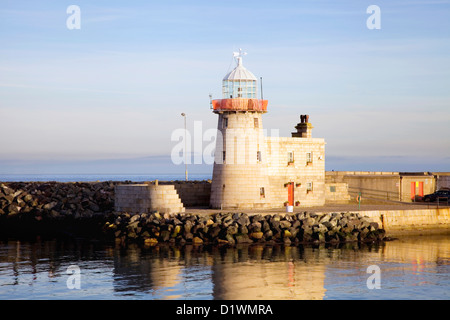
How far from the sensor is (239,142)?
40125 millimetres

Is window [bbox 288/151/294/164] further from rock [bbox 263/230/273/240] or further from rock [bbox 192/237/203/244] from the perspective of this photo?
rock [bbox 192/237/203/244]

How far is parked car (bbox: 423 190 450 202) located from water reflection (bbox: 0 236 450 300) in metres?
11.8

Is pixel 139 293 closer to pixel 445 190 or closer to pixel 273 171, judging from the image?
pixel 273 171

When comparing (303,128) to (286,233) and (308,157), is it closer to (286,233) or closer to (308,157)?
(308,157)

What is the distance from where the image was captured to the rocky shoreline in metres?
35.7

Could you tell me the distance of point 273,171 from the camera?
138 feet

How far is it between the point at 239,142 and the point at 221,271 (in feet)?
45.7

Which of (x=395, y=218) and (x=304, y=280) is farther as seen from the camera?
(x=395, y=218)

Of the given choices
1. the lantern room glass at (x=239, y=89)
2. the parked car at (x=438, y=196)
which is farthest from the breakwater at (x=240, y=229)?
the parked car at (x=438, y=196)

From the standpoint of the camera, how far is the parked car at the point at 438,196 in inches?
1875

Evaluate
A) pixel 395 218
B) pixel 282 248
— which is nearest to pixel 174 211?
pixel 282 248

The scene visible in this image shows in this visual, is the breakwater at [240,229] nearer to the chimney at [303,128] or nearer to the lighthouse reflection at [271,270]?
the lighthouse reflection at [271,270]

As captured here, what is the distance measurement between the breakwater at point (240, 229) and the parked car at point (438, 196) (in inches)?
459

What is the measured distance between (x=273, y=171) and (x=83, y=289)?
20.1 metres
